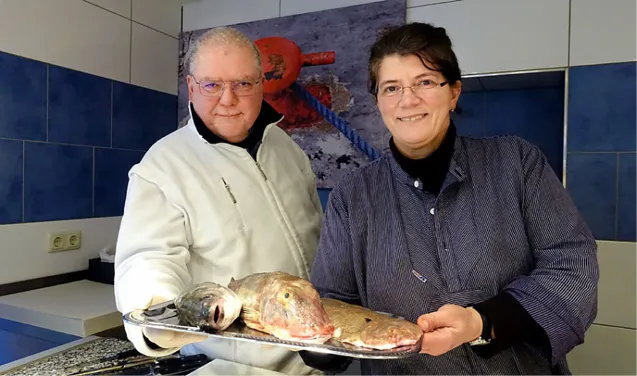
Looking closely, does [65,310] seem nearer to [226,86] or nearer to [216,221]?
[216,221]

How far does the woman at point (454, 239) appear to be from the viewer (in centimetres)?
76

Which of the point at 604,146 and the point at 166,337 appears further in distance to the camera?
the point at 604,146

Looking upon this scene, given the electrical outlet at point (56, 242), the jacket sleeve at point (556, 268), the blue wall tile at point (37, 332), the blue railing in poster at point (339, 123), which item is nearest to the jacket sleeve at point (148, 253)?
the jacket sleeve at point (556, 268)

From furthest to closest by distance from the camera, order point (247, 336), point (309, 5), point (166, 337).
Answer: point (309, 5) → point (166, 337) → point (247, 336)

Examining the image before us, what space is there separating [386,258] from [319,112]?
1.27 meters

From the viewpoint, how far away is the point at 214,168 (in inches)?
41.9

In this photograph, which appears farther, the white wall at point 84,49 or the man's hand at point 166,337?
the white wall at point 84,49

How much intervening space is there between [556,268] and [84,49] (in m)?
1.80

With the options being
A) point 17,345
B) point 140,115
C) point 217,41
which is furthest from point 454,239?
point 140,115

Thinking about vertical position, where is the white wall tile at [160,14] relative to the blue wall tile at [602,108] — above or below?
above

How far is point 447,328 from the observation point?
667 mm

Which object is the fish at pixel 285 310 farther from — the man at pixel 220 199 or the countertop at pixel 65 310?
the countertop at pixel 65 310

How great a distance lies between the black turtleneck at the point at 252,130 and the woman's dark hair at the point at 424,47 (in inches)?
14.4

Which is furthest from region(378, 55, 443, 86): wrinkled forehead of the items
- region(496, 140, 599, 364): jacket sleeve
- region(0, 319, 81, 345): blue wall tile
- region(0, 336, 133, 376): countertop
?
region(0, 319, 81, 345): blue wall tile
